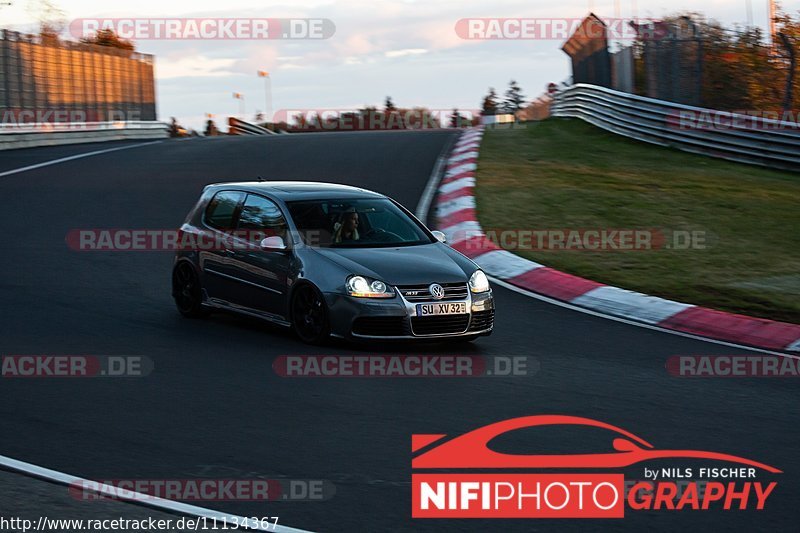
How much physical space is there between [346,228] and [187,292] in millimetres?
1937

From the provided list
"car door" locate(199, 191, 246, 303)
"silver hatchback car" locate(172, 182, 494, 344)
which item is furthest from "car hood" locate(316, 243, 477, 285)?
"car door" locate(199, 191, 246, 303)

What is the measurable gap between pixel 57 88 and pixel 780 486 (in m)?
31.2

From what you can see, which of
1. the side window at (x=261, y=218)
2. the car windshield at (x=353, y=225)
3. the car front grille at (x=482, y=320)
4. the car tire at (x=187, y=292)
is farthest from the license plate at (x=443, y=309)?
the car tire at (x=187, y=292)

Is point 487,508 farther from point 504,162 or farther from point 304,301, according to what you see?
point 504,162

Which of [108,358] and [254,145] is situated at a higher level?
[254,145]

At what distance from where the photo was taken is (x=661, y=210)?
1702cm

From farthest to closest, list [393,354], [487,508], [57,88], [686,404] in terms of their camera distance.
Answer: [57,88], [393,354], [686,404], [487,508]

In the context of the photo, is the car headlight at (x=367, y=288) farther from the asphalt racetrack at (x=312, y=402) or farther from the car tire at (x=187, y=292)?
the car tire at (x=187, y=292)

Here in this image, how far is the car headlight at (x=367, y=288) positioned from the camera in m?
9.33

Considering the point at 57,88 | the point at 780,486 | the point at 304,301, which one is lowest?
the point at 780,486

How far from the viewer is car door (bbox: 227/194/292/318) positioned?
10000mm

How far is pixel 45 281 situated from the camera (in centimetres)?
1257

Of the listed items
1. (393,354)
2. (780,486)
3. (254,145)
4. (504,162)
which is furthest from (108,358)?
(254,145)

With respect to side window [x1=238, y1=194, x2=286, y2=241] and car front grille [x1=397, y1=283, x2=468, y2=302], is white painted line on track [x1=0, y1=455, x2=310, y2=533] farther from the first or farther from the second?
side window [x1=238, y1=194, x2=286, y2=241]
